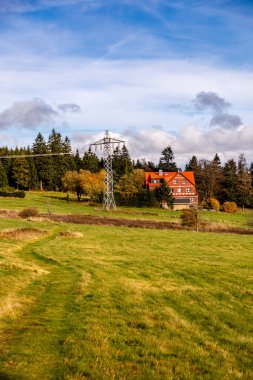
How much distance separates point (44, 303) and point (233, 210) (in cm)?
9159

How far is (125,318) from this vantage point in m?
13.4

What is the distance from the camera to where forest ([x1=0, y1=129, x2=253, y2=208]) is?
10675cm

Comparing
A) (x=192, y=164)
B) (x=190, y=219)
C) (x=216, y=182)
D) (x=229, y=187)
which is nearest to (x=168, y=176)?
(x=216, y=182)

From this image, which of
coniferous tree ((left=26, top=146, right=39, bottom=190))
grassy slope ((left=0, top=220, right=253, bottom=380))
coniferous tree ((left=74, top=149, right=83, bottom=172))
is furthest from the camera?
coniferous tree ((left=74, top=149, right=83, bottom=172))

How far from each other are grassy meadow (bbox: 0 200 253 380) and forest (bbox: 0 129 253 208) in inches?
3035

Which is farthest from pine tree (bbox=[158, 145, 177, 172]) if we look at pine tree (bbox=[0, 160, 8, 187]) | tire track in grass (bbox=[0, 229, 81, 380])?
tire track in grass (bbox=[0, 229, 81, 380])

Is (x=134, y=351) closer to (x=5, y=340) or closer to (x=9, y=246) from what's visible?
(x=5, y=340)

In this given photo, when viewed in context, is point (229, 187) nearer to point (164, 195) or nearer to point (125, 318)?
point (164, 195)

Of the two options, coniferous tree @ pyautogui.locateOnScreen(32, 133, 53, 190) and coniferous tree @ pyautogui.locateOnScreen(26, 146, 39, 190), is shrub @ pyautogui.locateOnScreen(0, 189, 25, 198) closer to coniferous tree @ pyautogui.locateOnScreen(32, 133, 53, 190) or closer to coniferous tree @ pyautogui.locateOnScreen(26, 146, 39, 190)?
coniferous tree @ pyautogui.locateOnScreen(26, 146, 39, 190)

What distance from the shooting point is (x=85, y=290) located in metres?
17.0

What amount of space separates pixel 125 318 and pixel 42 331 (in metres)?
2.98

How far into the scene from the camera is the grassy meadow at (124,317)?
31.9 feet

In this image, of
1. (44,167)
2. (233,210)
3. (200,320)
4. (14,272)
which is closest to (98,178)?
(44,167)

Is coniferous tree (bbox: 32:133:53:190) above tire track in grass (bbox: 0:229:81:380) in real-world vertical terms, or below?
above
